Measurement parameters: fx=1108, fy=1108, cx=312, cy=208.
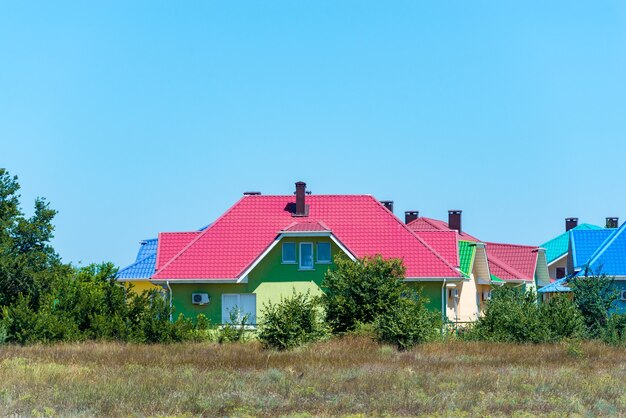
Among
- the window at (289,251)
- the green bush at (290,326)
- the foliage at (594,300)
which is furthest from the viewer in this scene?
the window at (289,251)

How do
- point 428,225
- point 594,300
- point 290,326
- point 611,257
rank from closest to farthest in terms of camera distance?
point 290,326
point 594,300
point 611,257
point 428,225

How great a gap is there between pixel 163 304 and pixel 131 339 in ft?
5.73

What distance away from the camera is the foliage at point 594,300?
38.8m

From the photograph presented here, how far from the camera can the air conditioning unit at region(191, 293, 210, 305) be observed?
1748 inches

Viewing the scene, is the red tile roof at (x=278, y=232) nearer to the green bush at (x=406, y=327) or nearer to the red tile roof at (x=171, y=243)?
the red tile roof at (x=171, y=243)

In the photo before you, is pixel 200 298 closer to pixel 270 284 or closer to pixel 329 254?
pixel 270 284

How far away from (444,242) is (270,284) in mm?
8211

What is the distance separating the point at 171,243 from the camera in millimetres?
48969

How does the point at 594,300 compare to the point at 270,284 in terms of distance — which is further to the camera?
the point at 270,284

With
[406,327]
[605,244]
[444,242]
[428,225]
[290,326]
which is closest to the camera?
[406,327]

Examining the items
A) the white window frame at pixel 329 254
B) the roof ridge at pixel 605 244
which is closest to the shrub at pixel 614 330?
the roof ridge at pixel 605 244

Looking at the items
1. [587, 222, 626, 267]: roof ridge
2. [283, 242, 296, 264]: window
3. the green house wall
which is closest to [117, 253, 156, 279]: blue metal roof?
the green house wall

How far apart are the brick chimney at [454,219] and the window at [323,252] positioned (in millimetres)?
22589

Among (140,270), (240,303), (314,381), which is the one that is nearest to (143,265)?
(140,270)
